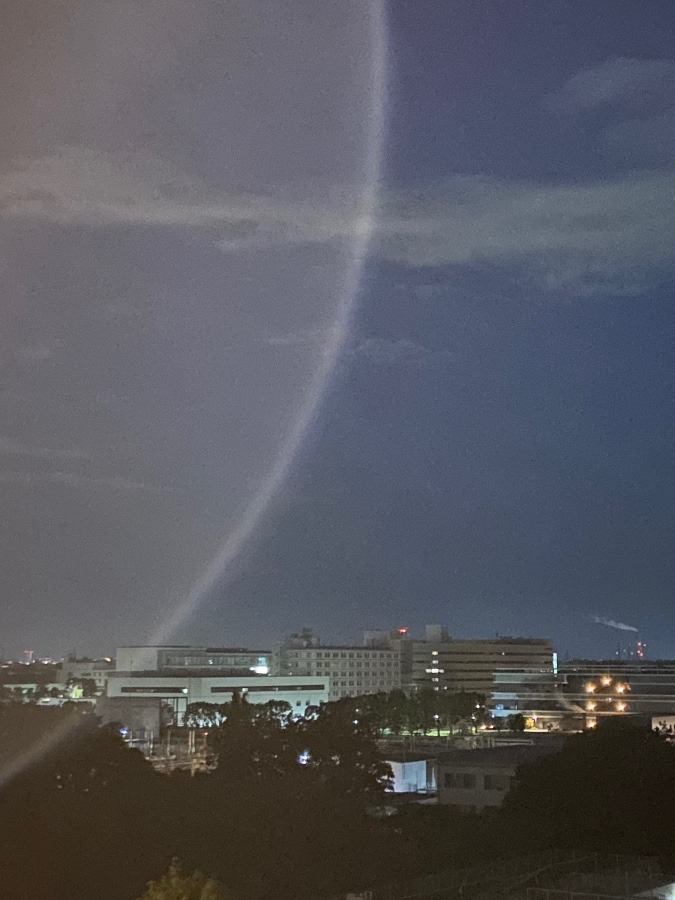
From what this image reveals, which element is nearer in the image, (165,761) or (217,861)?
(217,861)

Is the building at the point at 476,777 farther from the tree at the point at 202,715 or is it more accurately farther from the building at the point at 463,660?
the building at the point at 463,660

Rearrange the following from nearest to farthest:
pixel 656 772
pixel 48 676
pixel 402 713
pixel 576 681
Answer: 1. pixel 656 772
2. pixel 402 713
3. pixel 576 681
4. pixel 48 676

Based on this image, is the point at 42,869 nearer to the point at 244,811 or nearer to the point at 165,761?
the point at 244,811

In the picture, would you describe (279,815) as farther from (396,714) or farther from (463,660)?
(463,660)

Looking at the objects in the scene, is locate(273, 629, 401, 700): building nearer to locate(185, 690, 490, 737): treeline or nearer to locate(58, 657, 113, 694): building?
locate(58, 657, 113, 694): building

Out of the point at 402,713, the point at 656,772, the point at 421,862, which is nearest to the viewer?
the point at 421,862

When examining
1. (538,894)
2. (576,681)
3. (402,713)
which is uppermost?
(576,681)

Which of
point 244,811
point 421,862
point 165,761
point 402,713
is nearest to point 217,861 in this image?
point 244,811

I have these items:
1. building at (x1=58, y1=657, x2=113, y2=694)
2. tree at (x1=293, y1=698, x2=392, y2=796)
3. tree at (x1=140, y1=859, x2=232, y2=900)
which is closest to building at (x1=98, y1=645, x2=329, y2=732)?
building at (x1=58, y1=657, x2=113, y2=694)
